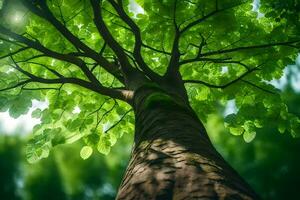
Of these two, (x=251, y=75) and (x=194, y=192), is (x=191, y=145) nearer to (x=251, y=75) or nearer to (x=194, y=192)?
(x=194, y=192)

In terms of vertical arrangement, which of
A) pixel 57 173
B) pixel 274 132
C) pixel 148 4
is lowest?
pixel 57 173

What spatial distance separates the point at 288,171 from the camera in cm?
2041

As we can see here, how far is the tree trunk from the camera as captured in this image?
5.65ft

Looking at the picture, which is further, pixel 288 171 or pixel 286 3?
pixel 288 171

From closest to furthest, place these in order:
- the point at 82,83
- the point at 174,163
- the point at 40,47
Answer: the point at 174,163
the point at 40,47
the point at 82,83

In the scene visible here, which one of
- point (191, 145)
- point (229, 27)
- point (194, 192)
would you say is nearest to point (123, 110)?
point (229, 27)

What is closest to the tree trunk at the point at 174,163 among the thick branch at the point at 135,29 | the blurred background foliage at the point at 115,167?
the thick branch at the point at 135,29

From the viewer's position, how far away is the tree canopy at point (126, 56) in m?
3.62

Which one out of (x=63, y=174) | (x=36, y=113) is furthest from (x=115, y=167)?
(x=36, y=113)

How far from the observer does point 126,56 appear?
13.3 feet

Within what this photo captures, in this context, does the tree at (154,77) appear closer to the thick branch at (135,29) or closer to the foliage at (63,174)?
the thick branch at (135,29)

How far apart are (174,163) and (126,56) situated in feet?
7.39

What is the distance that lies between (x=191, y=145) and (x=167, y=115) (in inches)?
20.7

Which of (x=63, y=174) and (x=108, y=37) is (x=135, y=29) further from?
(x=63, y=174)
